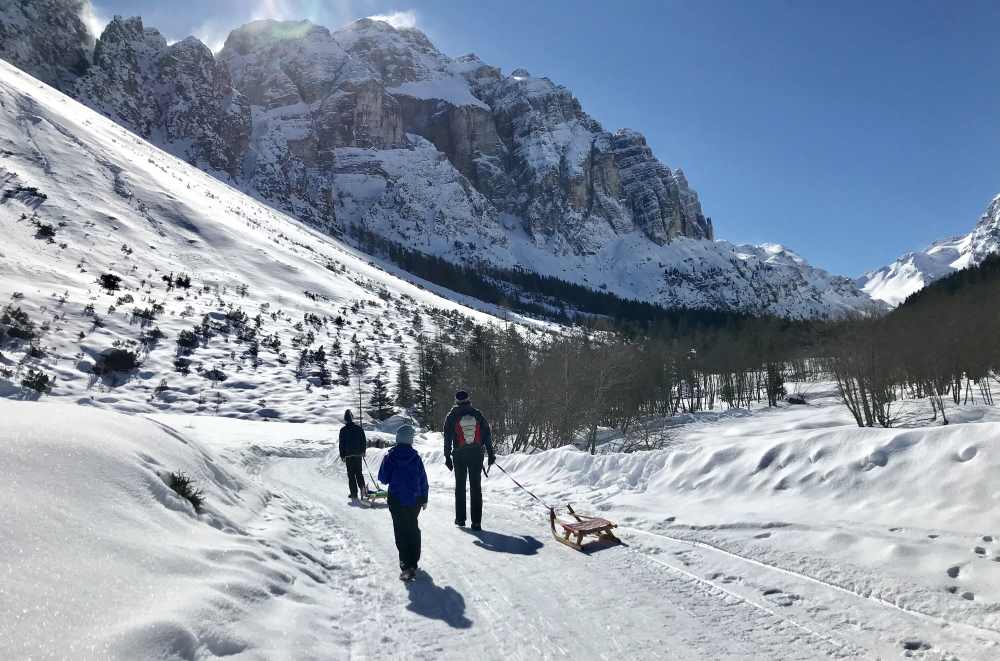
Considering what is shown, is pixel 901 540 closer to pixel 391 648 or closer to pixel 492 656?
pixel 492 656

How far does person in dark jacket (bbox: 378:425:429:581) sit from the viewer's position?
6.13 metres

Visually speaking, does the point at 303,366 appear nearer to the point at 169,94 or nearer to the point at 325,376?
the point at 325,376

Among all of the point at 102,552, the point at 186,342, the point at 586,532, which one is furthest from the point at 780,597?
the point at 186,342

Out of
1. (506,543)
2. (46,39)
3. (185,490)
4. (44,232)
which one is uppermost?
(46,39)

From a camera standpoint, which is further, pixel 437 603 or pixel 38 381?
pixel 38 381

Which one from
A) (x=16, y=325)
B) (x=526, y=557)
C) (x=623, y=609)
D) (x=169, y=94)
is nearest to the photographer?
(x=623, y=609)

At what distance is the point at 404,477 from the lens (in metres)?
6.25

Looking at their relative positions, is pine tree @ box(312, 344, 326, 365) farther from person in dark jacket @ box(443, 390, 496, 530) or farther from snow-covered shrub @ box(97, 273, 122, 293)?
person in dark jacket @ box(443, 390, 496, 530)

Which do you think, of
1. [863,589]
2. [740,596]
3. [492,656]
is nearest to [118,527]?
[492,656]

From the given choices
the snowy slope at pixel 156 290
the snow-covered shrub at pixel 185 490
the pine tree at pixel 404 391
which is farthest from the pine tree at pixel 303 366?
the snow-covered shrub at pixel 185 490

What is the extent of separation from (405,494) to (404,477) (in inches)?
7.4

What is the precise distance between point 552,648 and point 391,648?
4.15 ft

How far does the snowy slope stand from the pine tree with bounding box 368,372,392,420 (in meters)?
1.83

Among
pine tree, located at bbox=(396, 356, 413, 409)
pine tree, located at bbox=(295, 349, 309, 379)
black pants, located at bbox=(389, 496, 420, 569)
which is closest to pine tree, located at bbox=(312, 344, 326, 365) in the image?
pine tree, located at bbox=(295, 349, 309, 379)
